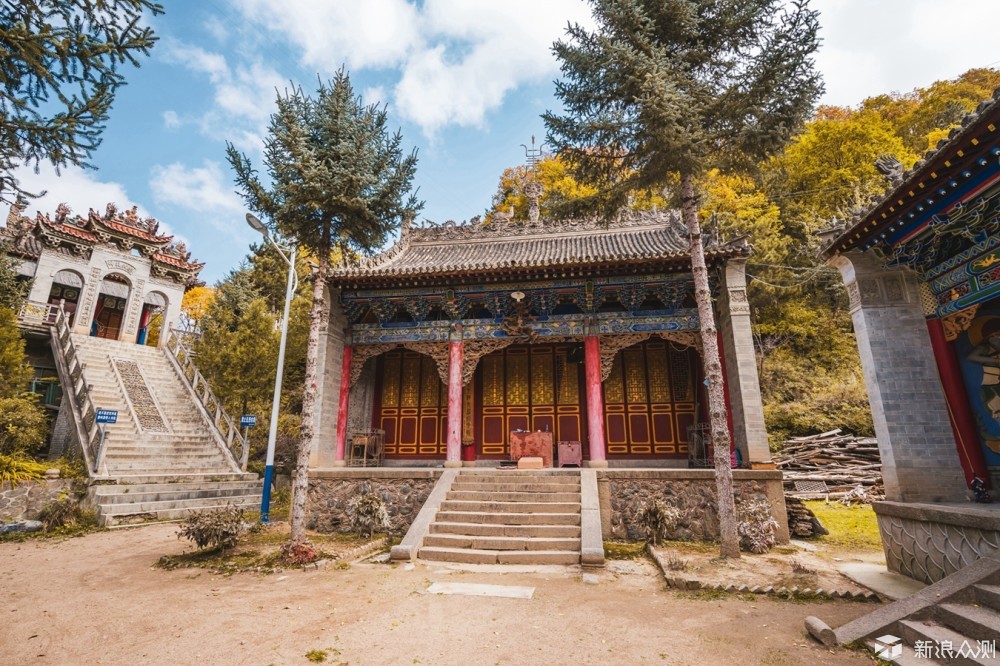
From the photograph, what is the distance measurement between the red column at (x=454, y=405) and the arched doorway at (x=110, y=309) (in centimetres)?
2274

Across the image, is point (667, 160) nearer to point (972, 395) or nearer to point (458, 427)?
point (972, 395)

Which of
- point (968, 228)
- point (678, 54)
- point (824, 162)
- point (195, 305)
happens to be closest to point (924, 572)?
point (968, 228)

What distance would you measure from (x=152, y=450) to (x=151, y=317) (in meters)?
15.5

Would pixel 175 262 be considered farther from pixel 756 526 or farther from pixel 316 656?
pixel 756 526

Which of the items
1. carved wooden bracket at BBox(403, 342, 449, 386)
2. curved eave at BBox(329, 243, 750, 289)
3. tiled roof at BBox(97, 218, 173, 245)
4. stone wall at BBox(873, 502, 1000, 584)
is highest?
tiled roof at BBox(97, 218, 173, 245)

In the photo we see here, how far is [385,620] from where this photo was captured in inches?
172

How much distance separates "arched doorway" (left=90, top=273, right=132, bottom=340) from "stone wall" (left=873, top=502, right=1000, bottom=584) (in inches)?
1236

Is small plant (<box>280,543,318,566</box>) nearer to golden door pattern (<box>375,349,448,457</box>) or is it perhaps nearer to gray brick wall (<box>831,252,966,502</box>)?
golden door pattern (<box>375,349,448,457</box>)

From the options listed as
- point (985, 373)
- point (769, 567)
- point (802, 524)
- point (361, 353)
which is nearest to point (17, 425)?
point (361, 353)

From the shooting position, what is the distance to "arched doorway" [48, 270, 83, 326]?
70.2ft

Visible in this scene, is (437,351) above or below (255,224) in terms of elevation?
below

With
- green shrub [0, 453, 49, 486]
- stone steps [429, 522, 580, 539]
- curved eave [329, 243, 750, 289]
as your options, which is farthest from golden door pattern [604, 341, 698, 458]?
green shrub [0, 453, 49, 486]

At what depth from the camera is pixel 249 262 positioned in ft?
88.0

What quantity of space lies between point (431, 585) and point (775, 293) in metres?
17.7
